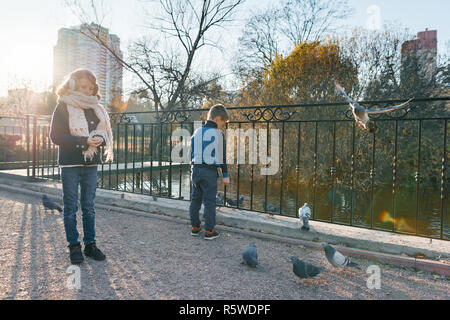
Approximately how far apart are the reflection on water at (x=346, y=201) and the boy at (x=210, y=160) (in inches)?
60.7

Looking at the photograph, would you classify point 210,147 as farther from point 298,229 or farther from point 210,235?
point 298,229

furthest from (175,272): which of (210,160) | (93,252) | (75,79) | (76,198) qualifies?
(75,79)

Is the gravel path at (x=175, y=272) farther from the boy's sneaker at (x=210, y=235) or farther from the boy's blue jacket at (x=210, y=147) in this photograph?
the boy's blue jacket at (x=210, y=147)

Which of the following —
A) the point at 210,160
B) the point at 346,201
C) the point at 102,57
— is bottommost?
the point at 346,201

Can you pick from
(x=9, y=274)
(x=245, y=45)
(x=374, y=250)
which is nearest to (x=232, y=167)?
(x=374, y=250)

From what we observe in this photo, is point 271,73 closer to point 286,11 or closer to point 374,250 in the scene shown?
point 374,250

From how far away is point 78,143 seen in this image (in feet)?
9.01

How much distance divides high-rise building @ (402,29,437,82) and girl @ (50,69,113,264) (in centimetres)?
967

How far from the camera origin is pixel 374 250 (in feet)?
9.86

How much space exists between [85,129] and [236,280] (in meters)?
1.90

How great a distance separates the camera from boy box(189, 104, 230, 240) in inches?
138

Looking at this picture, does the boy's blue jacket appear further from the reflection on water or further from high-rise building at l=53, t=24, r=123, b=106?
high-rise building at l=53, t=24, r=123, b=106

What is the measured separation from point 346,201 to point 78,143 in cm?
690

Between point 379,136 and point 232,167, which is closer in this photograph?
point 379,136
